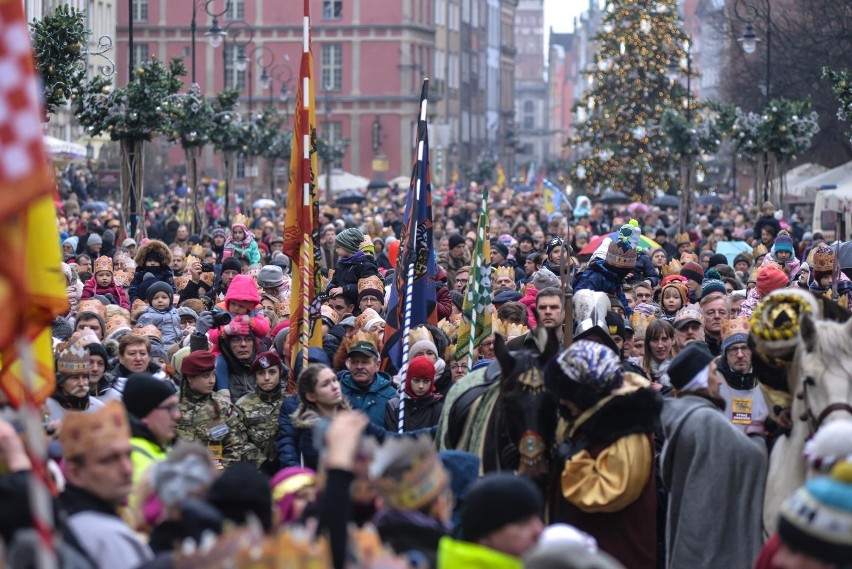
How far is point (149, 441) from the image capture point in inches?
309

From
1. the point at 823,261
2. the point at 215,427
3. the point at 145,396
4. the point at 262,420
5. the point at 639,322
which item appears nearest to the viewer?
the point at 145,396

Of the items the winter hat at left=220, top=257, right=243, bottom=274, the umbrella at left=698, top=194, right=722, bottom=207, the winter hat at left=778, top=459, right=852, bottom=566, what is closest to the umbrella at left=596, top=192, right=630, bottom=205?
the umbrella at left=698, top=194, right=722, bottom=207

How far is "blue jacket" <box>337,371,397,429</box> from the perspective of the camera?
35.5ft

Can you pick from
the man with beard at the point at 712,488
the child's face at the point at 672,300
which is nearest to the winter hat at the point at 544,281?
the child's face at the point at 672,300

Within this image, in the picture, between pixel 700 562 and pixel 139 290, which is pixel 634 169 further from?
pixel 700 562

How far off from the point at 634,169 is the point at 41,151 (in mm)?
50285

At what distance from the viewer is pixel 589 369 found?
8172 millimetres

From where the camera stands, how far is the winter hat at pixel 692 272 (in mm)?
17812

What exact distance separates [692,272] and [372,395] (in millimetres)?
7503

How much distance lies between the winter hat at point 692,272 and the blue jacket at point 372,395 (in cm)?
721

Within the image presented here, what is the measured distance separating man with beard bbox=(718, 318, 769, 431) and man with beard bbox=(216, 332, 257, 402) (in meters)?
2.90

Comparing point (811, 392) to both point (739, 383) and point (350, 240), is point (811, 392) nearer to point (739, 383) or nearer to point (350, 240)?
point (739, 383)

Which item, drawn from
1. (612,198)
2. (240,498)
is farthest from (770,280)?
(612,198)

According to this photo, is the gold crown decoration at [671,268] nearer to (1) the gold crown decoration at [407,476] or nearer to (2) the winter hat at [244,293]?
(2) the winter hat at [244,293]
